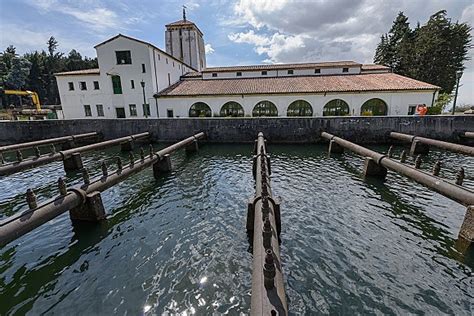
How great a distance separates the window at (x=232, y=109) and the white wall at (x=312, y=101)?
1.26ft

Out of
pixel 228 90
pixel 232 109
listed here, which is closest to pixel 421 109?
pixel 232 109

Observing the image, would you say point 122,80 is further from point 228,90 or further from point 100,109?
point 228,90

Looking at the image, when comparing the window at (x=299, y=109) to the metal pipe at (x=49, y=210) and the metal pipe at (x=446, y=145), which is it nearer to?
the metal pipe at (x=446, y=145)

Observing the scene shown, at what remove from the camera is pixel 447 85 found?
121 feet

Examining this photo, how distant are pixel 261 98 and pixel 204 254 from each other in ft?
78.1

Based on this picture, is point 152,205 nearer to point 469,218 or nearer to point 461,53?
point 469,218

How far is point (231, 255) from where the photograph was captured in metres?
5.54

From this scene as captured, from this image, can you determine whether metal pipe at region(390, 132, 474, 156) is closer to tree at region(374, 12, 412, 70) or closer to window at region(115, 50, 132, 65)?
window at region(115, 50, 132, 65)

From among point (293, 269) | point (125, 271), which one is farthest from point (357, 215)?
point (125, 271)

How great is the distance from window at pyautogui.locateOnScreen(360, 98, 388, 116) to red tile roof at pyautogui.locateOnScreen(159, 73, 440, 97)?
142 cm

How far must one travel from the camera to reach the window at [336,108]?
26.7m

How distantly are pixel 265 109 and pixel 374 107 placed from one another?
465 inches

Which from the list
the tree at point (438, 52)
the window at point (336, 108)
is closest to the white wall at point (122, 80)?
the window at point (336, 108)

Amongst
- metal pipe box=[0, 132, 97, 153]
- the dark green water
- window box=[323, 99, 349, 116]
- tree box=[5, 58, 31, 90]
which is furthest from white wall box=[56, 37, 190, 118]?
tree box=[5, 58, 31, 90]
